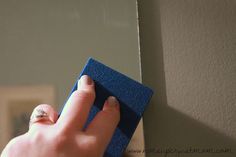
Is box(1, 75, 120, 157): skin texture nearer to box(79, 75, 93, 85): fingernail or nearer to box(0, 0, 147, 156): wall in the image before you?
box(79, 75, 93, 85): fingernail

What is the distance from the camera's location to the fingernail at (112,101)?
46cm

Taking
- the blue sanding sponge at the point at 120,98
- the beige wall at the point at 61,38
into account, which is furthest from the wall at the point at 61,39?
the blue sanding sponge at the point at 120,98

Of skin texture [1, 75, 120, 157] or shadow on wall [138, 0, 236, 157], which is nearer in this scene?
skin texture [1, 75, 120, 157]

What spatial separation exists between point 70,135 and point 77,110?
36 millimetres

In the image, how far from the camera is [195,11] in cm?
57

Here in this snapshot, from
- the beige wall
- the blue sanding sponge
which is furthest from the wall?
the blue sanding sponge

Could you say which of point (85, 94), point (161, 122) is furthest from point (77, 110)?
point (161, 122)

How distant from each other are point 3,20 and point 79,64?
197mm

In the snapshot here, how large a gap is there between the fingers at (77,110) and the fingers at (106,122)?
0.06 ft

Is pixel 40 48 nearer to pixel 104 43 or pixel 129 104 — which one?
pixel 104 43

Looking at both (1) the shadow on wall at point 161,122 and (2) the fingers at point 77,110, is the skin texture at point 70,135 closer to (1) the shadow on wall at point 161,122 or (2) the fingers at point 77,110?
(2) the fingers at point 77,110

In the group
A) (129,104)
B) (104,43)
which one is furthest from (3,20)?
(129,104)

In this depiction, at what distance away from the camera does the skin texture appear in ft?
1.20

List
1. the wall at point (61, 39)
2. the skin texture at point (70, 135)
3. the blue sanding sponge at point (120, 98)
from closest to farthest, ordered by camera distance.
Result: the skin texture at point (70, 135), the blue sanding sponge at point (120, 98), the wall at point (61, 39)
